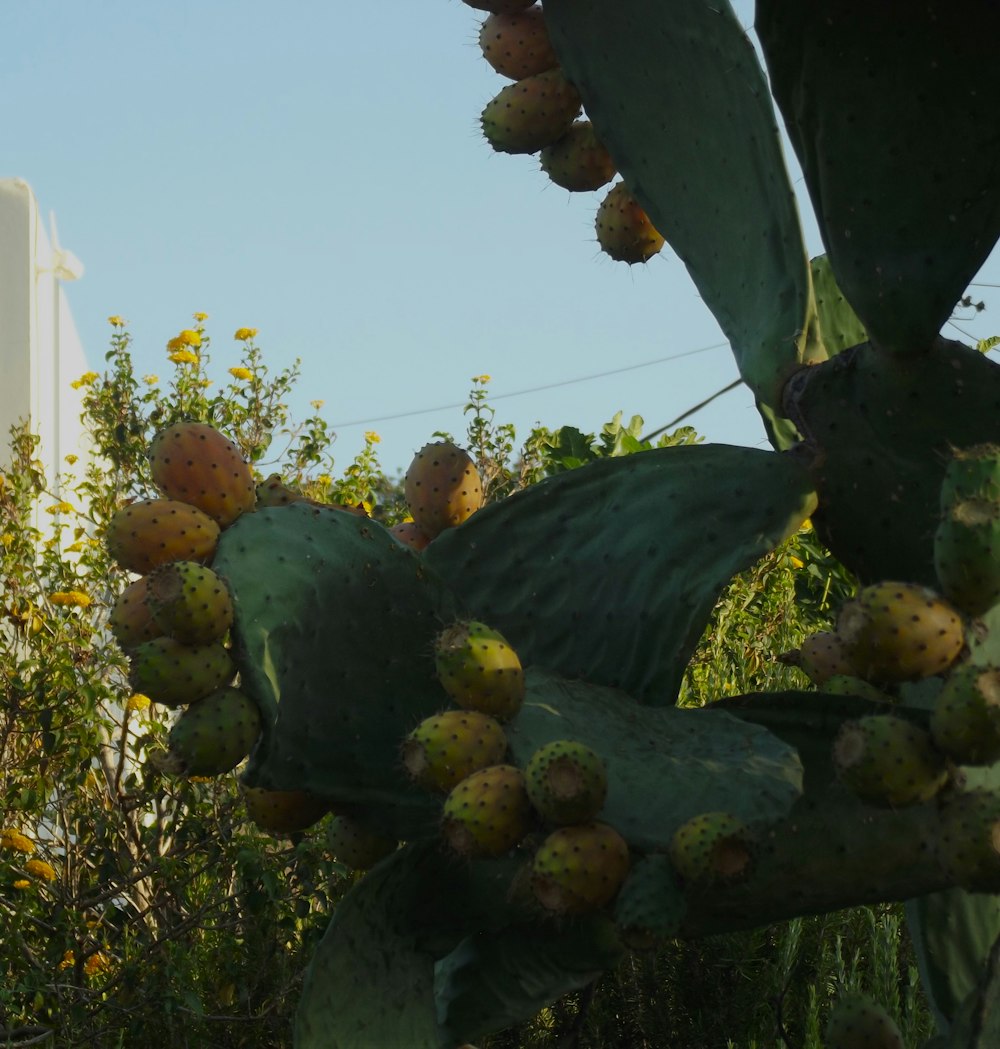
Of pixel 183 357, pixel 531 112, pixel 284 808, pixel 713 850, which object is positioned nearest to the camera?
pixel 713 850

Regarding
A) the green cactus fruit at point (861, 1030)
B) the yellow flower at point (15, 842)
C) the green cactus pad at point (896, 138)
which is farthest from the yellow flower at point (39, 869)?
the green cactus pad at point (896, 138)

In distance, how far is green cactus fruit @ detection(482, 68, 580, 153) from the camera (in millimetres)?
2084

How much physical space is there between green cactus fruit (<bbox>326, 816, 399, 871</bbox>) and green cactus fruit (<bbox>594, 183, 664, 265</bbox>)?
849 mm

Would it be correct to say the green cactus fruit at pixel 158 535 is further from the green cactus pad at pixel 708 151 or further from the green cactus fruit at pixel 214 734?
the green cactus pad at pixel 708 151

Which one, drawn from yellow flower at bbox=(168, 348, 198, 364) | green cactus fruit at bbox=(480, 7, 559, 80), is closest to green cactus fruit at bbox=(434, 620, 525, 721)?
green cactus fruit at bbox=(480, 7, 559, 80)

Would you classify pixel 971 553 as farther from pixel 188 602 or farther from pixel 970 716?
pixel 188 602

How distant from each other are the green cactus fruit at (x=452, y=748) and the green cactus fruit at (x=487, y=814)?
1.4 inches

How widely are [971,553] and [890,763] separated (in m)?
0.20

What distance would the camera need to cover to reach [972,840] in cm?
140

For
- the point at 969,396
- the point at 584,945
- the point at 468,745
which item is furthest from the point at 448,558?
the point at 969,396

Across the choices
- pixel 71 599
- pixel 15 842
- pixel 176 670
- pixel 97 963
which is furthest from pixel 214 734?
pixel 97 963

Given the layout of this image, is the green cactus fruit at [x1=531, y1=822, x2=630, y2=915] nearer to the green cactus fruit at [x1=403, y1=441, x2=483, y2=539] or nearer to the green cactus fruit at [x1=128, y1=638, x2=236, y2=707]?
the green cactus fruit at [x1=128, y1=638, x2=236, y2=707]

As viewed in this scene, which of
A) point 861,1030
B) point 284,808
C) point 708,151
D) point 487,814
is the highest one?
point 708,151

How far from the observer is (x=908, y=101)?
5.03ft
